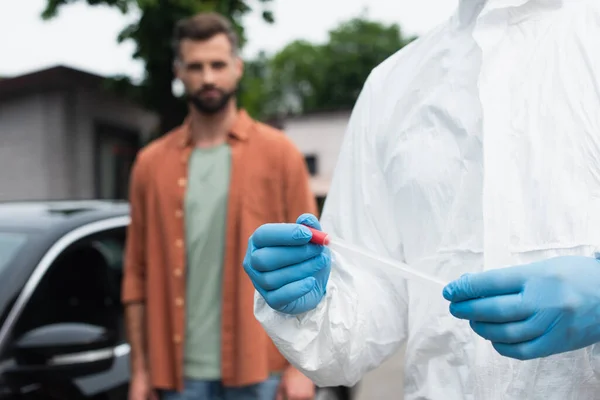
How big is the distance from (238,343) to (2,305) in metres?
0.81

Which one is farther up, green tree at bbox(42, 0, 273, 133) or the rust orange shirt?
green tree at bbox(42, 0, 273, 133)

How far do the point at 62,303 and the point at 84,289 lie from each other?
16 cm

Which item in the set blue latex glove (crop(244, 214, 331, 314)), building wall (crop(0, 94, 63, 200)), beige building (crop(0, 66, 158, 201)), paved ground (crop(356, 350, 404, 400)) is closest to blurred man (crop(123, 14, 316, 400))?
blue latex glove (crop(244, 214, 331, 314))

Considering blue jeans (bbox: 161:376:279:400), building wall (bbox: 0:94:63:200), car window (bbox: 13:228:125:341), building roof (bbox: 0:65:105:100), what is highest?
building roof (bbox: 0:65:105:100)

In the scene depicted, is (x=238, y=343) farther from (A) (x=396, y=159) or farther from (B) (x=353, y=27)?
(B) (x=353, y=27)

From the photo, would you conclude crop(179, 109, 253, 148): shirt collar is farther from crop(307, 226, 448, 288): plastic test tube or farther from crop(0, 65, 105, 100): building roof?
crop(0, 65, 105, 100): building roof

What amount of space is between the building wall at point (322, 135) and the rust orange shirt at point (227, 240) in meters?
17.8

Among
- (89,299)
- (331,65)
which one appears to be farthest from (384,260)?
(331,65)

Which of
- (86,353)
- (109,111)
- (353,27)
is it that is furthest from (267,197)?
(353,27)

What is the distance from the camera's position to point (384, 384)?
5293mm

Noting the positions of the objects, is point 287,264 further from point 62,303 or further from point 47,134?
point 47,134

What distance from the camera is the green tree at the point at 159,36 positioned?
7.41 metres

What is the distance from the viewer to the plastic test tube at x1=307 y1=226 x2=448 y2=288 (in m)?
1.15

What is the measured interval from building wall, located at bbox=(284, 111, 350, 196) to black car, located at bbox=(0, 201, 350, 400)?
17.3 meters
